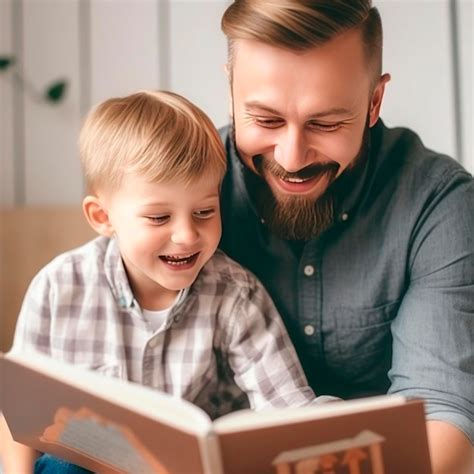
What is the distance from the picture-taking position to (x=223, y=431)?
0.68m

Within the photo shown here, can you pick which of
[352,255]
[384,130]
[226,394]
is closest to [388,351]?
[352,255]

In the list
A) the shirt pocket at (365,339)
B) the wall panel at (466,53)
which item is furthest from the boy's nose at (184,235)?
the wall panel at (466,53)

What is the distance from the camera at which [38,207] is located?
2324 mm

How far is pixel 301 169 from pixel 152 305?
1.08ft

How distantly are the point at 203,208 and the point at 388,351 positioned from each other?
0.45m

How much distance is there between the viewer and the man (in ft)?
3.66

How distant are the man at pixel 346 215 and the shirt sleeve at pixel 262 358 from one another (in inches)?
4.5

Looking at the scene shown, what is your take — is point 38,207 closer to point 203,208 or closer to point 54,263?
point 54,263

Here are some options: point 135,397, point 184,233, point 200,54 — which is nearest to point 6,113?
point 200,54

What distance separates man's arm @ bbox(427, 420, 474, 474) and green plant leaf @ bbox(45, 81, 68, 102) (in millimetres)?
1697

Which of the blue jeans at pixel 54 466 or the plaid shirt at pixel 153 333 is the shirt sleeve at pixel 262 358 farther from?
the blue jeans at pixel 54 466

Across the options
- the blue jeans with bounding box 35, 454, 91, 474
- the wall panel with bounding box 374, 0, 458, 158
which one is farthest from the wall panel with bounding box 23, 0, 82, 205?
the blue jeans with bounding box 35, 454, 91, 474

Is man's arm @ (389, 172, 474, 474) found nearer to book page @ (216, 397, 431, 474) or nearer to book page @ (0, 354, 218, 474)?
book page @ (216, 397, 431, 474)

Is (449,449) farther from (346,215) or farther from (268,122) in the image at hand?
(268,122)
